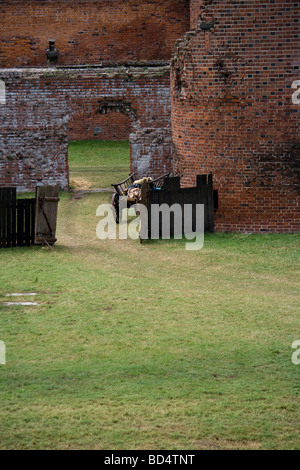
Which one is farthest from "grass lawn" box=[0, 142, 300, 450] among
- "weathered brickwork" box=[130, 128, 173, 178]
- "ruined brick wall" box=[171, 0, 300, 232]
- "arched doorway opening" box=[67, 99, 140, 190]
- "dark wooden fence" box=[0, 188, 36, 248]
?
"arched doorway opening" box=[67, 99, 140, 190]

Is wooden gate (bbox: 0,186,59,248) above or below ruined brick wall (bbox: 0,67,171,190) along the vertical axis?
below

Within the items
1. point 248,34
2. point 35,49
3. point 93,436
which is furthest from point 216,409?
point 35,49

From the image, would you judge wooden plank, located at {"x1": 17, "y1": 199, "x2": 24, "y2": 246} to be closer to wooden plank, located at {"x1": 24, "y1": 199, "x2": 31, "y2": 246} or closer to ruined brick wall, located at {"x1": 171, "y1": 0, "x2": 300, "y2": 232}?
wooden plank, located at {"x1": 24, "y1": 199, "x2": 31, "y2": 246}

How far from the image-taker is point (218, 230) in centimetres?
1741

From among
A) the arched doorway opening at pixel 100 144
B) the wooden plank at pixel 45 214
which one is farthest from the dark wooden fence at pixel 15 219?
the arched doorway opening at pixel 100 144

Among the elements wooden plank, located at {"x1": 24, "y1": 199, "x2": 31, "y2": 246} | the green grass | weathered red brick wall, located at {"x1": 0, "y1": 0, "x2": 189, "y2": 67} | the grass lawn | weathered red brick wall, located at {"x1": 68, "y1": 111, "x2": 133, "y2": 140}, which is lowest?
the grass lawn

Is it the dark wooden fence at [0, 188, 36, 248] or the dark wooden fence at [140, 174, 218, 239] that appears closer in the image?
the dark wooden fence at [0, 188, 36, 248]

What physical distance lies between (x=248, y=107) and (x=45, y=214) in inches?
181

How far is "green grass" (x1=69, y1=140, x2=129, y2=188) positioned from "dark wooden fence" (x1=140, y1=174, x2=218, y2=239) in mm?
6257

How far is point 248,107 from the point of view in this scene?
55.3ft

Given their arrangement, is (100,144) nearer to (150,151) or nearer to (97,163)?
(97,163)

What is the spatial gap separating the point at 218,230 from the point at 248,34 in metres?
3.97

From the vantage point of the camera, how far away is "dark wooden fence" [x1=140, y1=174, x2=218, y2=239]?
653 inches

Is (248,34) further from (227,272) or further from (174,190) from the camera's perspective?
(227,272)
